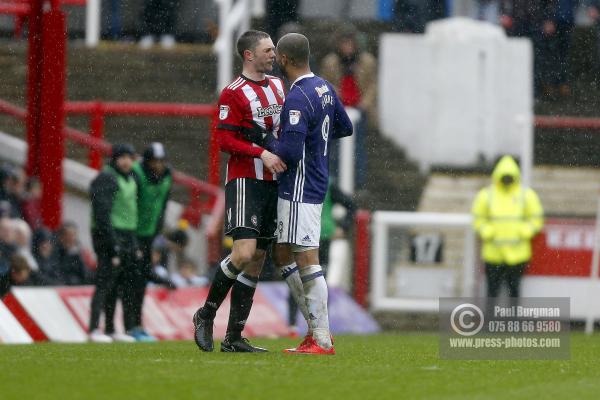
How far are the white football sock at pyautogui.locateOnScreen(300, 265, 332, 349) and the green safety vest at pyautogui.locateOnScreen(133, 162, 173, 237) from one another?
201 inches

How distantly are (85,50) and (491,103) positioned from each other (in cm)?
589

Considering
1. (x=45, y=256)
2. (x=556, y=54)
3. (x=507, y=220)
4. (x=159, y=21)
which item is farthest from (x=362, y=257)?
(x=159, y=21)

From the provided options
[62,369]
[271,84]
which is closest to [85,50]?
[271,84]

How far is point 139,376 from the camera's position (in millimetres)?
9633

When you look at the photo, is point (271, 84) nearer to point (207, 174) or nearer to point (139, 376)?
point (139, 376)

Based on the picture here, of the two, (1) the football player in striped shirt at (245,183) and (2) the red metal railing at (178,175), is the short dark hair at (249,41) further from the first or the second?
(2) the red metal railing at (178,175)

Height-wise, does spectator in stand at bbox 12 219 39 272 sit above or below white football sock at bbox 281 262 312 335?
below

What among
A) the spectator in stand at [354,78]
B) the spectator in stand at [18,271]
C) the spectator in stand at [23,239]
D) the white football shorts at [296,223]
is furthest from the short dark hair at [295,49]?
the spectator in stand at [354,78]

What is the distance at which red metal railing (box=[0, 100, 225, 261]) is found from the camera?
20.8m

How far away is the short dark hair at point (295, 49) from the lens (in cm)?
1114

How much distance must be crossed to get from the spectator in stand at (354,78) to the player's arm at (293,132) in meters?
11.1

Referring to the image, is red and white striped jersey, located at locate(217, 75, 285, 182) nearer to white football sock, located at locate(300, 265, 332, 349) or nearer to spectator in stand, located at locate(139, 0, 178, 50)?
white football sock, located at locate(300, 265, 332, 349)

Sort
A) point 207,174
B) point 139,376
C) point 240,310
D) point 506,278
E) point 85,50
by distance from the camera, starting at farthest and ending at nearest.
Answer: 1. point 85,50
2. point 207,174
3. point 506,278
4. point 240,310
5. point 139,376

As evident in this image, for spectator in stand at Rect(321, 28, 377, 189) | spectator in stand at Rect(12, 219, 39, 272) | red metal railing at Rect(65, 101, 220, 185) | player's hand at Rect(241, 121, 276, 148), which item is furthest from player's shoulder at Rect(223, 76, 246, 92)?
spectator in stand at Rect(321, 28, 377, 189)
